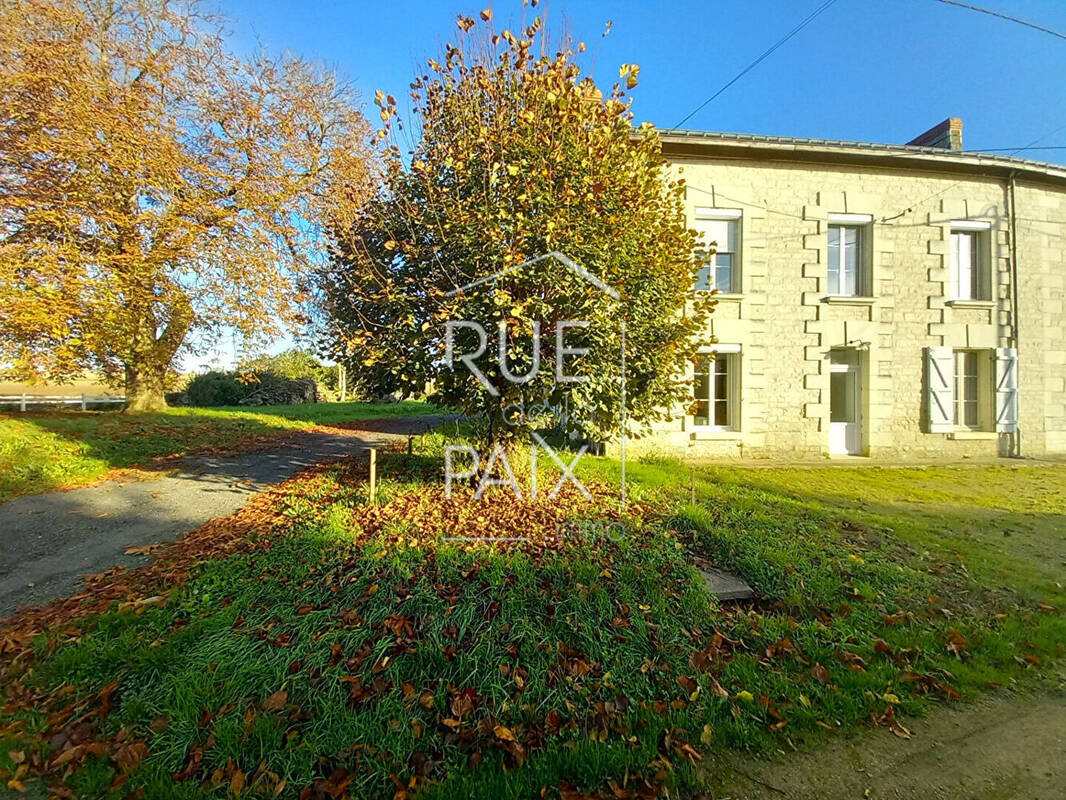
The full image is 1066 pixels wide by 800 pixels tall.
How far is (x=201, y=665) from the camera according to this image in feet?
8.72

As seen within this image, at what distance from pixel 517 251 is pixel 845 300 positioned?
9.05m

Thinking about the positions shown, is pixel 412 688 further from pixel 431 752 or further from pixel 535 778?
pixel 535 778

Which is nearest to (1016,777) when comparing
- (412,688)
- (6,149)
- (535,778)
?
(535,778)

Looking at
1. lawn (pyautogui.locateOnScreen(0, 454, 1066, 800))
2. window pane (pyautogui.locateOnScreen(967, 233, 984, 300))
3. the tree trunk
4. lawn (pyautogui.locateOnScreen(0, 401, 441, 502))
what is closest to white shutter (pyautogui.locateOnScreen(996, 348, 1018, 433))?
window pane (pyautogui.locateOnScreen(967, 233, 984, 300))

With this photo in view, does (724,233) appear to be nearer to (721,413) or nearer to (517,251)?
(721,413)

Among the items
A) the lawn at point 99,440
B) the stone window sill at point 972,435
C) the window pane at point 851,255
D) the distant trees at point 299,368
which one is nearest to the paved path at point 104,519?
the lawn at point 99,440

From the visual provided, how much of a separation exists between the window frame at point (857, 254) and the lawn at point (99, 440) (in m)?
9.46

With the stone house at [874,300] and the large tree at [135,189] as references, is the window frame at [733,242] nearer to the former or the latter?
the stone house at [874,300]

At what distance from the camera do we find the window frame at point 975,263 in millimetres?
10517

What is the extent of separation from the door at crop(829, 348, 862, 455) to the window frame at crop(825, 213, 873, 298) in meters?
1.34

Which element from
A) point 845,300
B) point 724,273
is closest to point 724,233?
point 724,273

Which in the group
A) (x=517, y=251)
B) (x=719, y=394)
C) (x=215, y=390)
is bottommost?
(x=719, y=394)

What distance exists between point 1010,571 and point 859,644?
254 centimetres

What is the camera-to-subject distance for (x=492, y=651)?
2.83 metres
